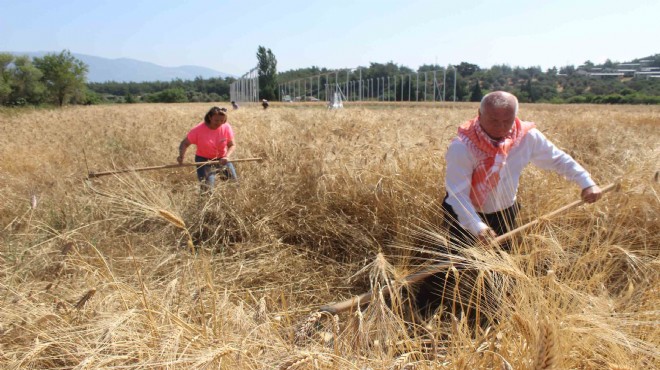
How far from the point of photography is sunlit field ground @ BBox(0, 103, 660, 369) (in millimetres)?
1430

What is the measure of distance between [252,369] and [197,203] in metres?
2.96

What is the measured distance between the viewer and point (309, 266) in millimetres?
3457

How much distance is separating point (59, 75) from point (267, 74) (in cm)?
2684

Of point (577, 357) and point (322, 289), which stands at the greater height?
point (577, 357)

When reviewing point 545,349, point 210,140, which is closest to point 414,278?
point 545,349

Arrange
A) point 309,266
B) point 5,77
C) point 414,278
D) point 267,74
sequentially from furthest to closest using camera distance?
point 267,74 < point 5,77 < point 309,266 < point 414,278

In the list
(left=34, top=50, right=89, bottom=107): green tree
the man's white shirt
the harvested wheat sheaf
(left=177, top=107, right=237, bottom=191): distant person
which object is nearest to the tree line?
(left=34, top=50, right=89, bottom=107): green tree

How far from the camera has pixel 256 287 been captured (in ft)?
10.4

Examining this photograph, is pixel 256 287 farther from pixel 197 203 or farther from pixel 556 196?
pixel 556 196

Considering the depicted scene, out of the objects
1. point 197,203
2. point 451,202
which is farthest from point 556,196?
point 197,203

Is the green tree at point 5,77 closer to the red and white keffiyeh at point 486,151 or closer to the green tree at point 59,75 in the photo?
the green tree at point 59,75

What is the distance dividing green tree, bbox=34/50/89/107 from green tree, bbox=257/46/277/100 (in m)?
23.6

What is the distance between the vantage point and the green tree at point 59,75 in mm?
51156

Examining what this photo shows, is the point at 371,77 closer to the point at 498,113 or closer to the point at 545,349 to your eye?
the point at 498,113
